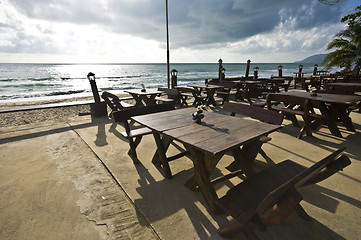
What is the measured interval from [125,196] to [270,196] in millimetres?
1812

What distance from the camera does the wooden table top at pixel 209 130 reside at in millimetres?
1795

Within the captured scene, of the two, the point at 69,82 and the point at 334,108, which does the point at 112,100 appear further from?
the point at 69,82

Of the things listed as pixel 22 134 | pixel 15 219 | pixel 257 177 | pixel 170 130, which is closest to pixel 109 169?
pixel 15 219

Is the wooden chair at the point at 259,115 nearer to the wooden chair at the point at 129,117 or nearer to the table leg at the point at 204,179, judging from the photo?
the table leg at the point at 204,179

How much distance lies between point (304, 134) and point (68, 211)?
479 cm

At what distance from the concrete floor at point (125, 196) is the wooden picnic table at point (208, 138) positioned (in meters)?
0.31

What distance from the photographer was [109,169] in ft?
→ 9.41

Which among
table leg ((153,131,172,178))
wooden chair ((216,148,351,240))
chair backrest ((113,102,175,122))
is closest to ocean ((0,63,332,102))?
chair backrest ((113,102,175,122))

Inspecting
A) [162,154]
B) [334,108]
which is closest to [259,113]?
[162,154]

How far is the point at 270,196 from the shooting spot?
101 centimetres

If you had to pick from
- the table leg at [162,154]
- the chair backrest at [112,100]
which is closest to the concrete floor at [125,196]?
the table leg at [162,154]

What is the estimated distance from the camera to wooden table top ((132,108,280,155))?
1795 millimetres

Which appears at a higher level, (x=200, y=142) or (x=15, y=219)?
(x=200, y=142)

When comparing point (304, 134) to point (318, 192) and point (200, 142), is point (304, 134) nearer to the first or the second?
point (318, 192)
